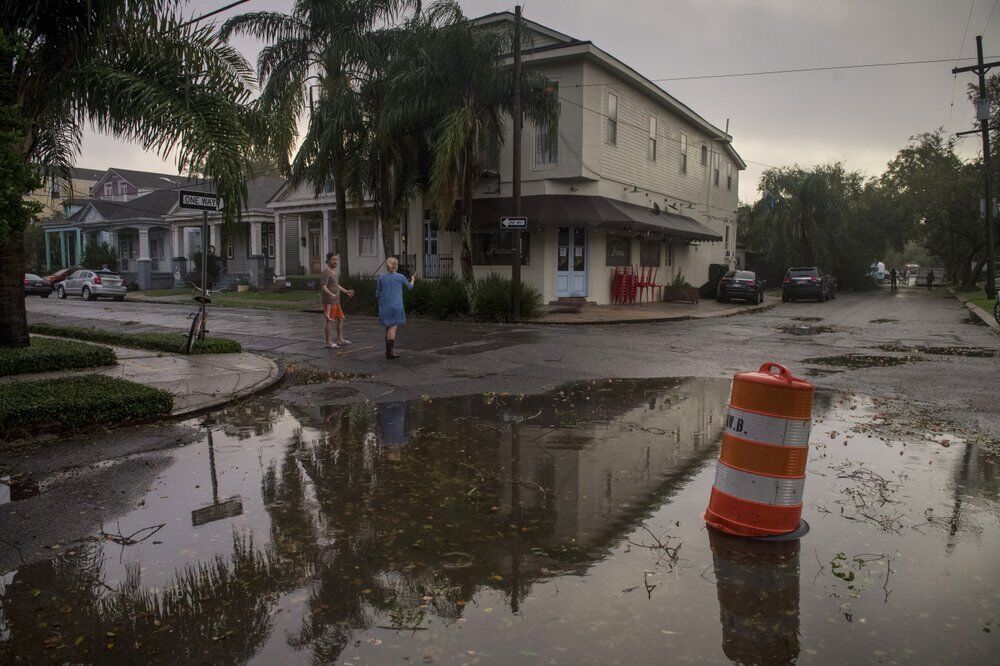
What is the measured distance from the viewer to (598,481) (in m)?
5.80

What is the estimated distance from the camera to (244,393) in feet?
30.6

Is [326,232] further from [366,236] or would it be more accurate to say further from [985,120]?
[985,120]

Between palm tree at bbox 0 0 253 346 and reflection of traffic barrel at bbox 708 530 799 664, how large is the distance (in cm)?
820

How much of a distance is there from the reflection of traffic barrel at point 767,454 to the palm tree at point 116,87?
25.7 feet

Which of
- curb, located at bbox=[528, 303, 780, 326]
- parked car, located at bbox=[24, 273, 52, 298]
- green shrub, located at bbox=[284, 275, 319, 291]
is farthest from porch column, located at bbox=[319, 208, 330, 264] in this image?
curb, located at bbox=[528, 303, 780, 326]

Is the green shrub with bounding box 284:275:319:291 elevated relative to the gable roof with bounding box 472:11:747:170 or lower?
lower

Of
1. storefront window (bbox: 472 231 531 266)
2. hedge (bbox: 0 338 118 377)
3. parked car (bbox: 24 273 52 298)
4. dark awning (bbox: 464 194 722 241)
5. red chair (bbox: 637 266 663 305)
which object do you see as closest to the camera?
hedge (bbox: 0 338 118 377)

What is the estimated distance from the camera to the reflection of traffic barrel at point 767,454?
14.9ft

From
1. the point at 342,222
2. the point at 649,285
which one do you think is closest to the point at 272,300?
the point at 342,222

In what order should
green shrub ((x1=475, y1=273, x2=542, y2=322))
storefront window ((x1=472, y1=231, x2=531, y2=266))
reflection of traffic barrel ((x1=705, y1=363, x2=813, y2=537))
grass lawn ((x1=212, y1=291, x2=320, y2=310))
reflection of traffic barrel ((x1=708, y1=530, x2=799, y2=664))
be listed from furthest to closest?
grass lawn ((x1=212, y1=291, x2=320, y2=310)), storefront window ((x1=472, y1=231, x2=531, y2=266)), green shrub ((x1=475, y1=273, x2=542, y2=322)), reflection of traffic barrel ((x1=705, y1=363, x2=813, y2=537)), reflection of traffic barrel ((x1=708, y1=530, x2=799, y2=664))

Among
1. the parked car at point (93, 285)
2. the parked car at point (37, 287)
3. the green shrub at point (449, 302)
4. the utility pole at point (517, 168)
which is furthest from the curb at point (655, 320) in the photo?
the parked car at point (37, 287)

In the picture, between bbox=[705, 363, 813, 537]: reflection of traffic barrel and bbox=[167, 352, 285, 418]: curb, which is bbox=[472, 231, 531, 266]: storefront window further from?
bbox=[705, 363, 813, 537]: reflection of traffic barrel

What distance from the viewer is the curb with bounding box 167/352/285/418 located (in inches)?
324

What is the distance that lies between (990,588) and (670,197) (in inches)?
1101
